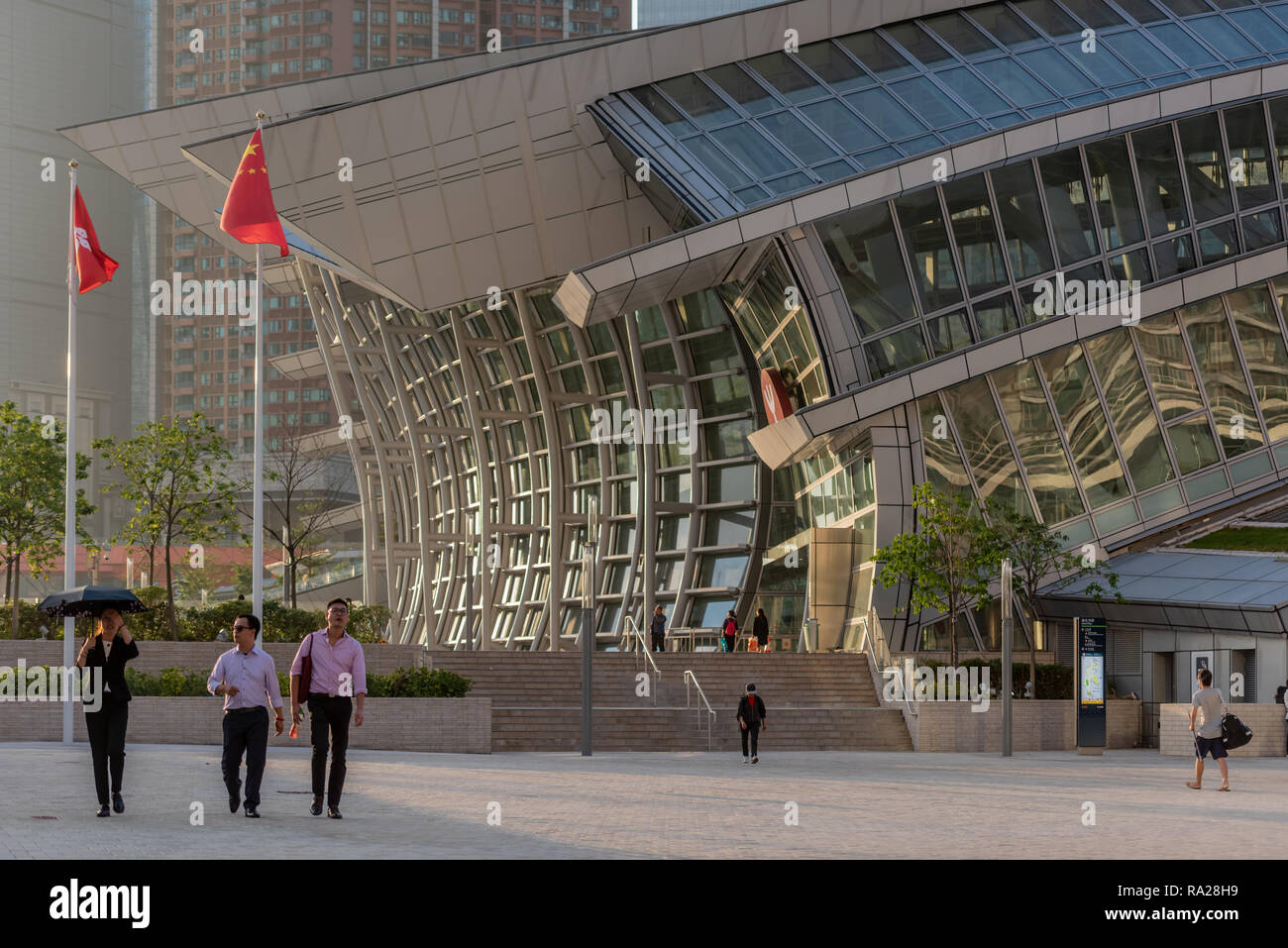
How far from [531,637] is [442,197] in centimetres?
2003

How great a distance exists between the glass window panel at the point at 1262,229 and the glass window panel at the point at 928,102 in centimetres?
755

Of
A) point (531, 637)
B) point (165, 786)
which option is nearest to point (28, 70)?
point (531, 637)

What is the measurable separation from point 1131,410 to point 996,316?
4.52m

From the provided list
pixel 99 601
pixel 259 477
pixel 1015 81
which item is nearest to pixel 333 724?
pixel 99 601

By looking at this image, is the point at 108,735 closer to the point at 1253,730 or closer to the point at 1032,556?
the point at 1253,730

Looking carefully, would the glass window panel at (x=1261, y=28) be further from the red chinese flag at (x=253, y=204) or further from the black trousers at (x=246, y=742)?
the black trousers at (x=246, y=742)

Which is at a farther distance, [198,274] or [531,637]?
[198,274]

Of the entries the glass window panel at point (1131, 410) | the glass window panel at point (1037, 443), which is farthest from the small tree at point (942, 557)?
the glass window panel at point (1131, 410)

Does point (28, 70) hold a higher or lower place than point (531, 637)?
higher

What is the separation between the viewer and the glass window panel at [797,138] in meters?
39.5

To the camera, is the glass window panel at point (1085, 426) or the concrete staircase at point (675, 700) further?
the glass window panel at point (1085, 426)

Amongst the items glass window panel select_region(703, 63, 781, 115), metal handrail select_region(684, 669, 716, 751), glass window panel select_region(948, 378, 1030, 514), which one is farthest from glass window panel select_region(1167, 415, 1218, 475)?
metal handrail select_region(684, 669, 716, 751)

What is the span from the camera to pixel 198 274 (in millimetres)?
153875
